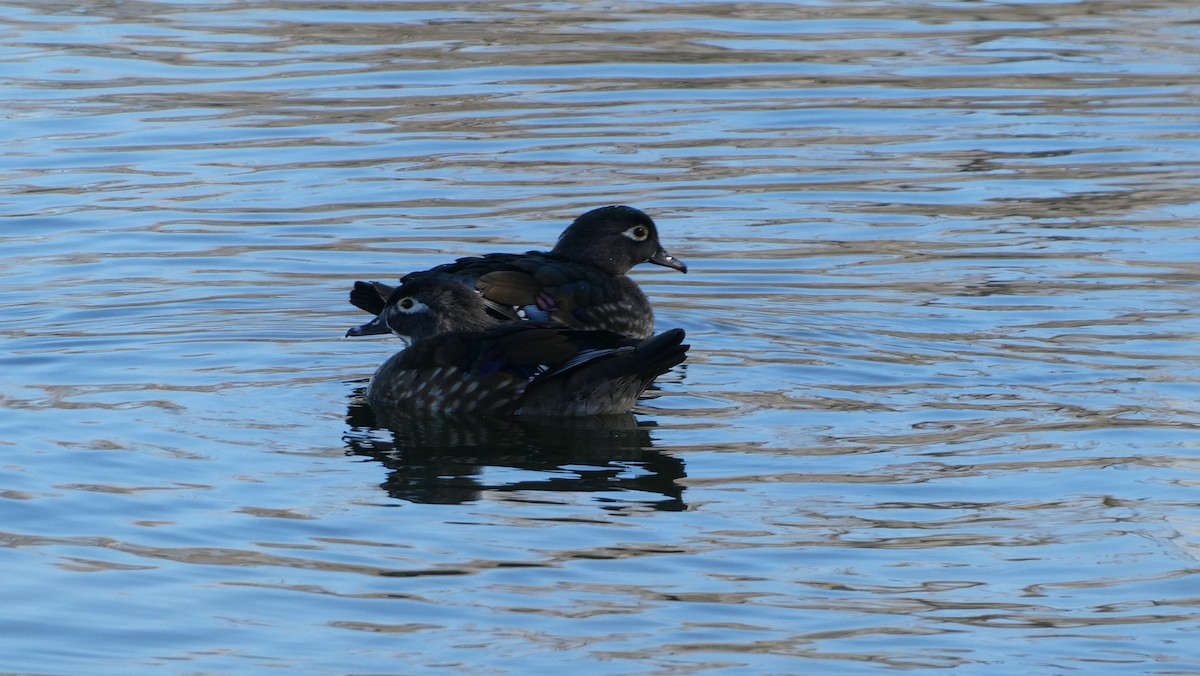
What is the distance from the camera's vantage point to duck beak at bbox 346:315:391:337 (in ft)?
39.0

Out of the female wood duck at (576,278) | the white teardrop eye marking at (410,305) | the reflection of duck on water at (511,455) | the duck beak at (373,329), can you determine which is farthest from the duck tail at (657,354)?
the duck beak at (373,329)

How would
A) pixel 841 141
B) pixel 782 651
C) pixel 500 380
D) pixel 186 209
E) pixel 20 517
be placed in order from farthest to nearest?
pixel 841 141 < pixel 186 209 < pixel 500 380 < pixel 20 517 < pixel 782 651

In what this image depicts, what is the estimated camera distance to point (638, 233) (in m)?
13.6

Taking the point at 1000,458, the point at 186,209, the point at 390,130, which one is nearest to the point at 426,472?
the point at 1000,458

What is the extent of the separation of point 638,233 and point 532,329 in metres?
2.61

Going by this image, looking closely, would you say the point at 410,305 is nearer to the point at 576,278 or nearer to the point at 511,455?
the point at 576,278

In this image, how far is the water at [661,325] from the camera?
7660 mm

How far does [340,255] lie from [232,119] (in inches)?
206

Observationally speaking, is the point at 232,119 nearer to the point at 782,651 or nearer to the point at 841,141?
the point at 841,141

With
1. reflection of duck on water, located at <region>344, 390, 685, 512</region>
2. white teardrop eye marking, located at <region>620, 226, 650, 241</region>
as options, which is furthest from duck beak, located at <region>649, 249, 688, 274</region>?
reflection of duck on water, located at <region>344, 390, 685, 512</region>

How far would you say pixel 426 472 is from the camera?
9867 mm

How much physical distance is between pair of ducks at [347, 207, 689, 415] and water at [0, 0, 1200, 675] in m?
0.21

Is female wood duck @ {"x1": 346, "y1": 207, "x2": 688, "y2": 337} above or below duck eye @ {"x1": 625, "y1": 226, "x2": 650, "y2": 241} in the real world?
below

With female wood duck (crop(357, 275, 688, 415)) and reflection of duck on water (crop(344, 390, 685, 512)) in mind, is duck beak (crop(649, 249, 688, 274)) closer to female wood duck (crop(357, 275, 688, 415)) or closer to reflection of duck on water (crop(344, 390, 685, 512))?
female wood duck (crop(357, 275, 688, 415))
